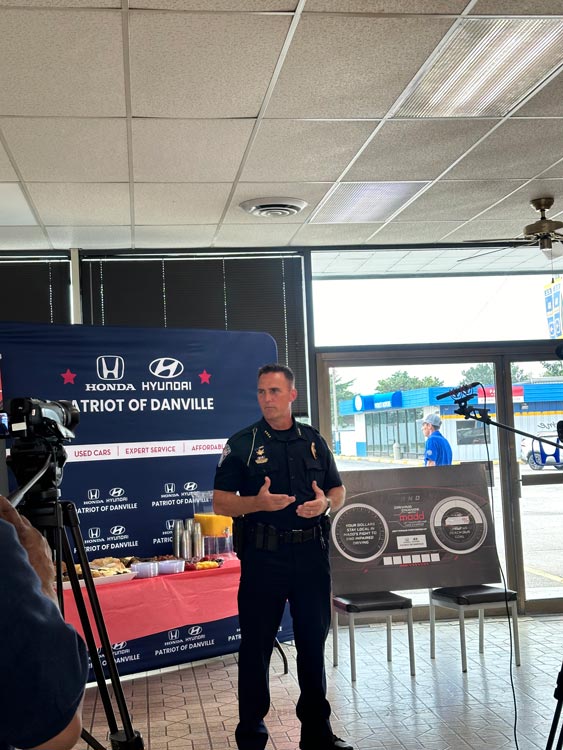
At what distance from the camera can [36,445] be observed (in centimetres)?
190

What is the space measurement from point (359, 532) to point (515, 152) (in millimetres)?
2522

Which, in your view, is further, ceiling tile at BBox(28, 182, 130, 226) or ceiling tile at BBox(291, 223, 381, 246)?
ceiling tile at BBox(291, 223, 381, 246)

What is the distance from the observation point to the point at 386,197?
5035 mm

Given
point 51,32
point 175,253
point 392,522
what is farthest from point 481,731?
point 175,253

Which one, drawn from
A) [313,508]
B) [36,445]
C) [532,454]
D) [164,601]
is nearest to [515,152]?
[313,508]

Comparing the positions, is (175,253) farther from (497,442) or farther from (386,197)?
(497,442)

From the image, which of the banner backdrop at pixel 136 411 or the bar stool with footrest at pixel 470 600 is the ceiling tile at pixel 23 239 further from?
the bar stool with footrest at pixel 470 600

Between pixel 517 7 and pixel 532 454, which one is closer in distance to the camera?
pixel 517 7

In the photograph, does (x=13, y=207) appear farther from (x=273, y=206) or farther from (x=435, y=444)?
(x=435, y=444)

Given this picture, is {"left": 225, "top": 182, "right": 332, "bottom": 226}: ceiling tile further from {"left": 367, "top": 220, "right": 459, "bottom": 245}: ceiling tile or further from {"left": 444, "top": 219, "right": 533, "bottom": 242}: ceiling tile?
{"left": 444, "top": 219, "right": 533, "bottom": 242}: ceiling tile

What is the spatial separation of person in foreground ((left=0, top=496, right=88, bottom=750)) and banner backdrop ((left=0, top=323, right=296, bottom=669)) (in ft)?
12.4

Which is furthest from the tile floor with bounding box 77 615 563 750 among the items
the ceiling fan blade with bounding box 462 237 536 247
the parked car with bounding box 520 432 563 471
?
the ceiling fan blade with bounding box 462 237 536 247

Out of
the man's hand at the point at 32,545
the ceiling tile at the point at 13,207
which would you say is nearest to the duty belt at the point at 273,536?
the man's hand at the point at 32,545

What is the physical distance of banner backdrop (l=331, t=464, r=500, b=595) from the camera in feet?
16.7
